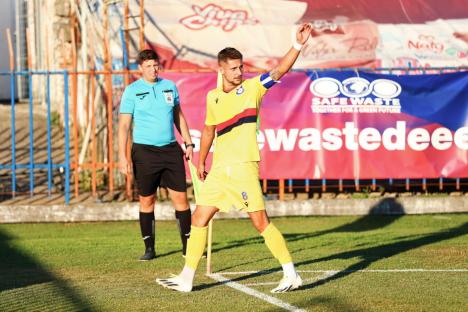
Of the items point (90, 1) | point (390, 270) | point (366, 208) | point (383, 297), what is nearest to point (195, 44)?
point (90, 1)

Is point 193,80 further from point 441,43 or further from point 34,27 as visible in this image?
point 34,27

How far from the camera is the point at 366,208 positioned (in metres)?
15.9

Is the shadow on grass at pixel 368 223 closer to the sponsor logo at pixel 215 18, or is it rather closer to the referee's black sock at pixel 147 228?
the referee's black sock at pixel 147 228

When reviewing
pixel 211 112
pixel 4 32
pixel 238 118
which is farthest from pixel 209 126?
pixel 4 32

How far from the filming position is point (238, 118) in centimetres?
866

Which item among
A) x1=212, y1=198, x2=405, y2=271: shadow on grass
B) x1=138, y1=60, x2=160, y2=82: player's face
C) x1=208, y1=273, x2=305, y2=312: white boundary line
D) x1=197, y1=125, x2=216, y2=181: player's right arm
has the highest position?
x1=138, y1=60, x2=160, y2=82: player's face

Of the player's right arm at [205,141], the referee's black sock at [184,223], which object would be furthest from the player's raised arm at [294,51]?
the referee's black sock at [184,223]

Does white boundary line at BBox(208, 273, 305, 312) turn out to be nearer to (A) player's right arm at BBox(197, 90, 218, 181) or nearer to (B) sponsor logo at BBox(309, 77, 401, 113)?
(A) player's right arm at BBox(197, 90, 218, 181)

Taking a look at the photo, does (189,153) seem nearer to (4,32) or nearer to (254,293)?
(254,293)

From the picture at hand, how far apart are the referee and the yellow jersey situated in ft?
6.11

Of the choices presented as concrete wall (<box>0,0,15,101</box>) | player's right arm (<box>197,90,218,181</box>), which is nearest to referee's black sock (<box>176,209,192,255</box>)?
player's right arm (<box>197,90,218,181</box>)

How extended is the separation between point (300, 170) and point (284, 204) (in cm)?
56

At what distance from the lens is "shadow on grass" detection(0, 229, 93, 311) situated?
8211mm

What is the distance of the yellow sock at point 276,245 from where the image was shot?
340 inches
